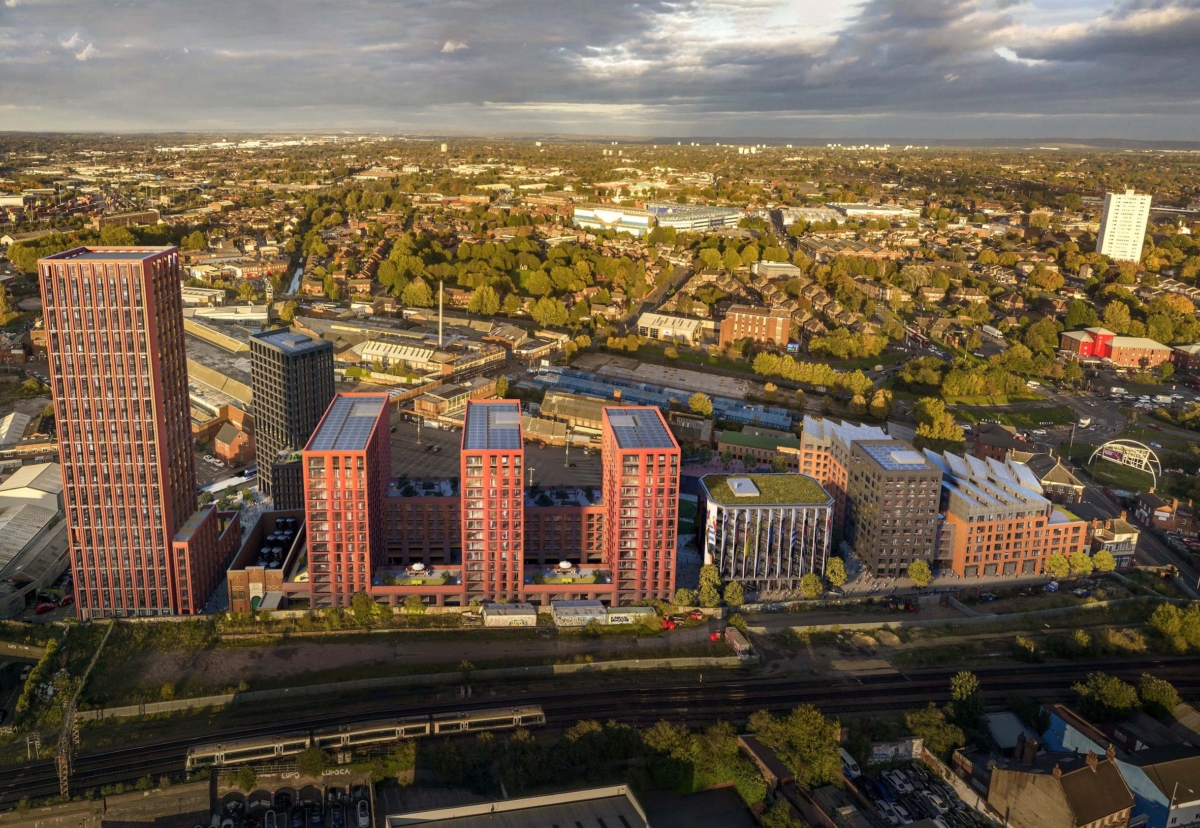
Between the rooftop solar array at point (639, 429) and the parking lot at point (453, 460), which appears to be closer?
the rooftop solar array at point (639, 429)

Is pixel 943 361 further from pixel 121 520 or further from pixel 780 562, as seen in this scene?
pixel 121 520

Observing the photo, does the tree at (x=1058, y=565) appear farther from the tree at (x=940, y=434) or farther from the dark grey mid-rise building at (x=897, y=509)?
the tree at (x=940, y=434)

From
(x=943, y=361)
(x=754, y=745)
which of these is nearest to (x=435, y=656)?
(x=754, y=745)

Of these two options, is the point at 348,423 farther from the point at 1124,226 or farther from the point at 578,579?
the point at 1124,226

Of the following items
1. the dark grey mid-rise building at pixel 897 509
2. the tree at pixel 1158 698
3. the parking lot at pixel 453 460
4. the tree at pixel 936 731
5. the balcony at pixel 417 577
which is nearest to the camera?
the tree at pixel 936 731

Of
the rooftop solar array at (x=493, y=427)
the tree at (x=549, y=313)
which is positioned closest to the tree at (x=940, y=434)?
the rooftop solar array at (x=493, y=427)

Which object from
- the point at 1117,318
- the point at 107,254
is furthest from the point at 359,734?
the point at 1117,318

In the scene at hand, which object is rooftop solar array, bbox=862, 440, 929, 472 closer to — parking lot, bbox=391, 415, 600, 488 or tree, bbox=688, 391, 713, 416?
parking lot, bbox=391, 415, 600, 488

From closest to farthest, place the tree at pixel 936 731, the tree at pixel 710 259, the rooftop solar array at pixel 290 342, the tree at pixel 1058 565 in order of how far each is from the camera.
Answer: the tree at pixel 936 731 → the tree at pixel 1058 565 → the rooftop solar array at pixel 290 342 → the tree at pixel 710 259
